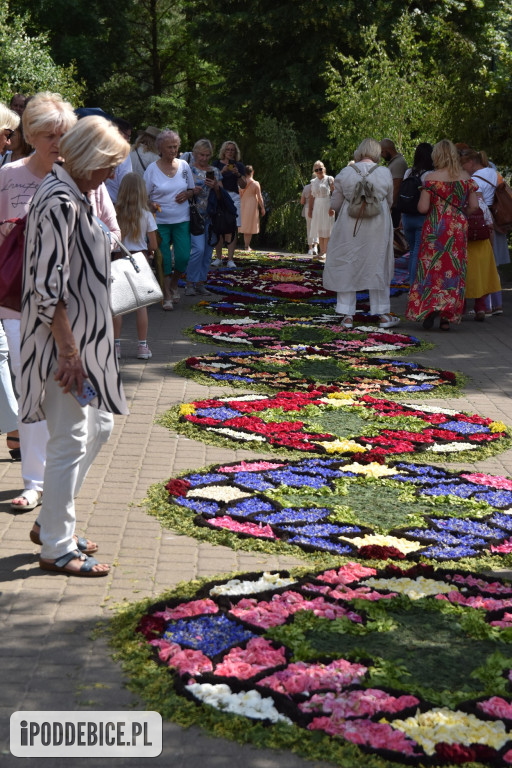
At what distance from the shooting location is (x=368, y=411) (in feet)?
29.3

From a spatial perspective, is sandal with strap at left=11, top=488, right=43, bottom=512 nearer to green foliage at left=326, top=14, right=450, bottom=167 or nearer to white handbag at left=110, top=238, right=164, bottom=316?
white handbag at left=110, top=238, right=164, bottom=316

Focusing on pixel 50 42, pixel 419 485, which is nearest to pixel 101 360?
pixel 419 485

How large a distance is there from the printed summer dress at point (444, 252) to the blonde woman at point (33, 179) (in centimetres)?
776

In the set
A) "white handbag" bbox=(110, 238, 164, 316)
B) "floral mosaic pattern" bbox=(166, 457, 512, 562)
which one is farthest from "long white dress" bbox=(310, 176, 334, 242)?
"white handbag" bbox=(110, 238, 164, 316)

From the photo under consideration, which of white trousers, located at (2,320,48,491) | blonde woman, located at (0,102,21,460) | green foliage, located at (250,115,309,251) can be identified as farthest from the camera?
green foliage, located at (250,115,309,251)

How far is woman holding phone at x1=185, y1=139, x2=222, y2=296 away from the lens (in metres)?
15.3

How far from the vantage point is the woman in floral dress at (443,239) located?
13.1 metres

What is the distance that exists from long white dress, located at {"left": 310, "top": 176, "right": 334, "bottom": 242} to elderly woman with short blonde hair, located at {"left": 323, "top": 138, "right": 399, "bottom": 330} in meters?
12.2

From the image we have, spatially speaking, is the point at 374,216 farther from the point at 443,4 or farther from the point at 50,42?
the point at 50,42

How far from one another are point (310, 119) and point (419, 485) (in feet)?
102

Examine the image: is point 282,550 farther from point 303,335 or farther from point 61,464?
point 303,335

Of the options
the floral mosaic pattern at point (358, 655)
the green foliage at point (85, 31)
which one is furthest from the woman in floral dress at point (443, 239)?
the green foliage at point (85, 31)

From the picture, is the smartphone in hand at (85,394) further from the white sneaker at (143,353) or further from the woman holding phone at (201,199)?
the woman holding phone at (201,199)

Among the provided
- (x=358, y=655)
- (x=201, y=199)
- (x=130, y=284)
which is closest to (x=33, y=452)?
(x=130, y=284)
